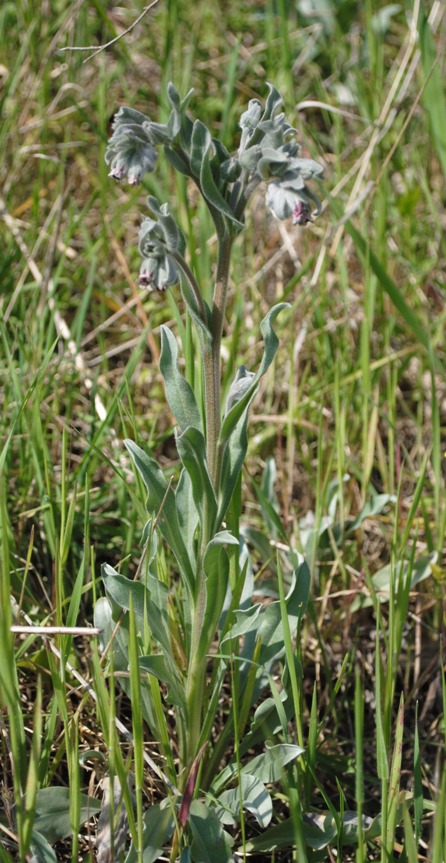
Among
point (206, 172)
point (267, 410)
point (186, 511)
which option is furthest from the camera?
point (267, 410)

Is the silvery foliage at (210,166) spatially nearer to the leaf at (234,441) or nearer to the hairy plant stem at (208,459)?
the hairy plant stem at (208,459)

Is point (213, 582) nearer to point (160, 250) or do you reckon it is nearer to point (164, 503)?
point (164, 503)

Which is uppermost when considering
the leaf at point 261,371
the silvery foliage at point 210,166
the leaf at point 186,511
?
the silvery foliage at point 210,166

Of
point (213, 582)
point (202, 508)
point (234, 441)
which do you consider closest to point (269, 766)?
point (213, 582)

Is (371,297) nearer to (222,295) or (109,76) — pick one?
(222,295)

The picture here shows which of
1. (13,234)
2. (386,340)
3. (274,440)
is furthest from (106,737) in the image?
(13,234)

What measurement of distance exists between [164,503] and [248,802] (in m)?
0.63

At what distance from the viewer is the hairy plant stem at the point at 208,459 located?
5.37 ft

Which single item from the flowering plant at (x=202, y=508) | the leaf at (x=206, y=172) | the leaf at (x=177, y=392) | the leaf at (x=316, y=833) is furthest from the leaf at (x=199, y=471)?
the leaf at (x=316, y=833)

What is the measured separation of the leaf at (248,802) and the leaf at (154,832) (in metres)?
0.11

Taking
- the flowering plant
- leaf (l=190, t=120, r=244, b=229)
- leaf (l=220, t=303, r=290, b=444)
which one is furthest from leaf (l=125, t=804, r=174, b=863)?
leaf (l=190, t=120, r=244, b=229)

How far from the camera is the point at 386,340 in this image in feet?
9.89

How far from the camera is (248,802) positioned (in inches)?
66.9

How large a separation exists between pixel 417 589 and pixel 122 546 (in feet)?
2.88
